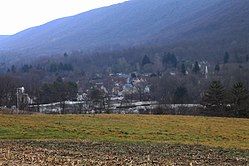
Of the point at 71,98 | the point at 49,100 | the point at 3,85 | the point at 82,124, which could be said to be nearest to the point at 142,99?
the point at 71,98

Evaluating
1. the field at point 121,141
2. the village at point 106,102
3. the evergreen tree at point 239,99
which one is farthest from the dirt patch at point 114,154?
the village at point 106,102

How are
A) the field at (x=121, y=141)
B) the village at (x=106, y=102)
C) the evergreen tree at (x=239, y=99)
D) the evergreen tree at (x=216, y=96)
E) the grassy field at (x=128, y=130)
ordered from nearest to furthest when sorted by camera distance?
1. the field at (x=121, y=141)
2. the grassy field at (x=128, y=130)
3. the evergreen tree at (x=239, y=99)
4. the evergreen tree at (x=216, y=96)
5. the village at (x=106, y=102)

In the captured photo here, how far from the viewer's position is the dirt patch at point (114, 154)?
773 inches

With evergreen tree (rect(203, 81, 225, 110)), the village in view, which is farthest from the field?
the village

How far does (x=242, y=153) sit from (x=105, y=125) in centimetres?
1599

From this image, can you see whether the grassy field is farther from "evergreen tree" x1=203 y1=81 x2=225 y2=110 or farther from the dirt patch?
"evergreen tree" x1=203 y1=81 x2=225 y2=110

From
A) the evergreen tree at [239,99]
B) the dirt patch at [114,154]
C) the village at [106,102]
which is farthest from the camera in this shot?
the village at [106,102]

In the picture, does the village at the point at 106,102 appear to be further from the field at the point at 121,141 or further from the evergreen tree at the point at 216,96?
the field at the point at 121,141

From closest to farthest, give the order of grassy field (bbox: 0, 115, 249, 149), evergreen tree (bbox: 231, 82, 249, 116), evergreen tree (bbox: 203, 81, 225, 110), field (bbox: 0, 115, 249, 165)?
field (bbox: 0, 115, 249, 165), grassy field (bbox: 0, 115, 249, 149), evergreen tree (bbox: 231, 82, 249, 116), evergreen tree (bbox: 203, 81, 225, 110)

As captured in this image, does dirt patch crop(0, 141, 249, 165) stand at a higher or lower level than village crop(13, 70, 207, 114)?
higher

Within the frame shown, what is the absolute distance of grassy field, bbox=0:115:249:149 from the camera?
110 feet

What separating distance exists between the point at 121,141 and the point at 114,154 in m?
7.95

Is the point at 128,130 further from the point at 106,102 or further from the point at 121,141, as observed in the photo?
the point at 106,102

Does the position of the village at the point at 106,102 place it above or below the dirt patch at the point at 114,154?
below
